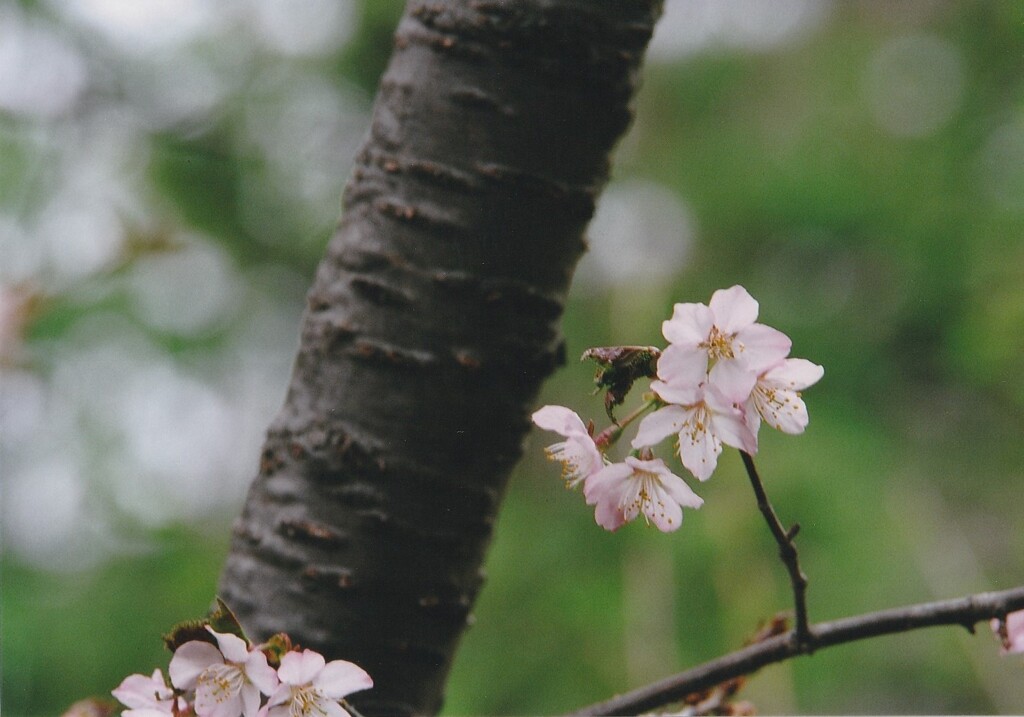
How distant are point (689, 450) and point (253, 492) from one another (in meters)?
0.22

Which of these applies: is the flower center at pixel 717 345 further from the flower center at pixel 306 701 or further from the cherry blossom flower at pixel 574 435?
the flower center at pixel 306 701

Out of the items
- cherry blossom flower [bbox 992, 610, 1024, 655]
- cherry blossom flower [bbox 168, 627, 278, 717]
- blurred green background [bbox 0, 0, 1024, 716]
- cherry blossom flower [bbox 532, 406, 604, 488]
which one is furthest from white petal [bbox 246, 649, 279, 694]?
blurred green background [bbox 0, 0, 1024, 716]

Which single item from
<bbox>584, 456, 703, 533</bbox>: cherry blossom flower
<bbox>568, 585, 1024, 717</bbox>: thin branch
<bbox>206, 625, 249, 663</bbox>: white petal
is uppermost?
<bbox>584, 456, 703, 533</bbox>: cherry blossom flower

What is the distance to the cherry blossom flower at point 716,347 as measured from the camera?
0.26 meters

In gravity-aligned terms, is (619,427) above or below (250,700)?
above

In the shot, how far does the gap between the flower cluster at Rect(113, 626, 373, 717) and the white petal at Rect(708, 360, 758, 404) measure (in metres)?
0.14

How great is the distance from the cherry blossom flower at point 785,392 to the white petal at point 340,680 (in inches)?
6.3

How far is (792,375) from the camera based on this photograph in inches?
11.9

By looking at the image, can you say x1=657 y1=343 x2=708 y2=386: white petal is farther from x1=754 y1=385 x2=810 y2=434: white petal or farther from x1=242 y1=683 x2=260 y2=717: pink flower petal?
x1=242 y1=683 x2=260 y2=717: pink flower petal

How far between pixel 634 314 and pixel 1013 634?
53.1 inches

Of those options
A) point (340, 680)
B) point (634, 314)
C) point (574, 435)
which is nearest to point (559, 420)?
point (574, 435)

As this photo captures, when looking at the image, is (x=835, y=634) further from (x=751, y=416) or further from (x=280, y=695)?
(x=280, y=695)

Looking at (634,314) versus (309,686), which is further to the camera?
(634,314)

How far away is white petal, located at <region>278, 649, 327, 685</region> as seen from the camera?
0.27 metres
